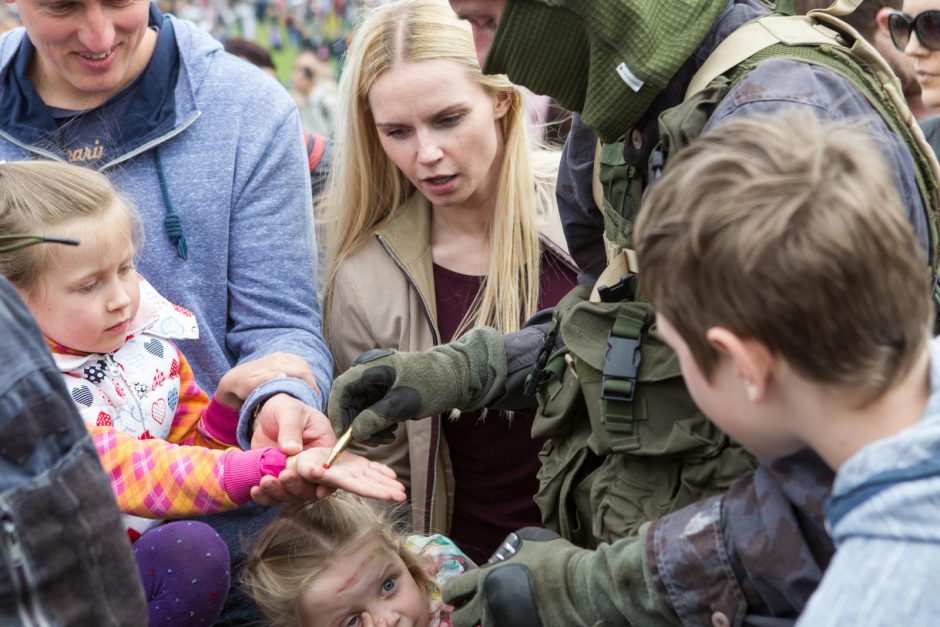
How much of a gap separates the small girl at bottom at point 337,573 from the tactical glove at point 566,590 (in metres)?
0.76

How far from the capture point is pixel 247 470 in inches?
99.4

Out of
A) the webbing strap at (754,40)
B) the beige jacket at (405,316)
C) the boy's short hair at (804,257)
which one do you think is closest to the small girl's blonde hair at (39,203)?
the beige jacket at (405,316)

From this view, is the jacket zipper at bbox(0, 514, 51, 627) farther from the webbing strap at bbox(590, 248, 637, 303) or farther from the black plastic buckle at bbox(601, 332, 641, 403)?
the webbing strap at bbox(590, 248, 637, 303)

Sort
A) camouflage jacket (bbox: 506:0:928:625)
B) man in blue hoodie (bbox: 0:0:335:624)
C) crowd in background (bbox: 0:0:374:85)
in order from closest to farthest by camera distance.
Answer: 1. camouflage jacket (bbox: 506:0:928:625)
2. man in blue hoodie (bbox: 0:0:335:624)
3. crowd in background (bbox: 0:0:374:85)

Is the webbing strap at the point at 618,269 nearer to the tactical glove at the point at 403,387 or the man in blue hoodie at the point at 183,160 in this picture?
the tactical glove at the point at 403,387

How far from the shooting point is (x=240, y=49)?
7.03 meters

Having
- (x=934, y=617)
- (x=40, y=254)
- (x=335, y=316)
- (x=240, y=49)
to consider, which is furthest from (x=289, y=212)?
(x=240, y=49)

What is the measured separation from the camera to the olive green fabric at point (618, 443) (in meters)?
1.92

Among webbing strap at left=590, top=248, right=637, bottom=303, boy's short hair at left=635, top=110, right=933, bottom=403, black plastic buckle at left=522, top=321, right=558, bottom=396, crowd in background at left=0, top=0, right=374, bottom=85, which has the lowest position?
crowd in background at left=0, top=0, right=374, bottom=85

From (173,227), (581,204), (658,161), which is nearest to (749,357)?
(658,161)

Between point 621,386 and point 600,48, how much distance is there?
608 mm

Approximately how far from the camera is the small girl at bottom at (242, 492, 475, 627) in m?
2.63

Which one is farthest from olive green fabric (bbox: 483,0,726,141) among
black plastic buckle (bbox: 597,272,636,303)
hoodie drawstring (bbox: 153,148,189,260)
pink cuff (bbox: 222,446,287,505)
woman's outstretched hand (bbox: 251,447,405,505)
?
hoodie drawstring (bbox: 153,148,189,260)

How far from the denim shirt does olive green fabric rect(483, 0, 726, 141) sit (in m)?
1.10
